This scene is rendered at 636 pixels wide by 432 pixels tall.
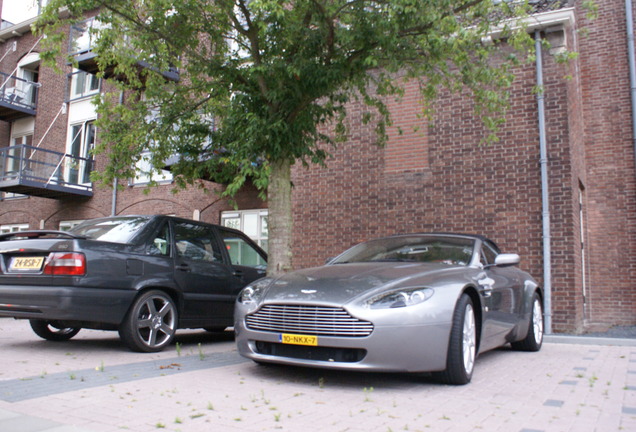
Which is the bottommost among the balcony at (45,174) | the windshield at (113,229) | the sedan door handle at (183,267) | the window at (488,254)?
the sedan door handle at (183,267)

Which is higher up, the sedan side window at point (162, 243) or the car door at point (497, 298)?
the sedan side window at point (162, 243)

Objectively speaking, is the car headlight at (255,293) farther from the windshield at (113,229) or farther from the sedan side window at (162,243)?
the windshield at (113,229)

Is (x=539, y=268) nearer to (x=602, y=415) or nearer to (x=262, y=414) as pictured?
(x=602, y=415)

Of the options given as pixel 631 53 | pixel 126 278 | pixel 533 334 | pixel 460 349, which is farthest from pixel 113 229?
pixel 631 53

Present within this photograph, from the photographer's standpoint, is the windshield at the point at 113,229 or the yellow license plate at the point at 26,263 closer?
the yellow license plate at the point at 26,263

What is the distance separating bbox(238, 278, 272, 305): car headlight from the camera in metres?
4.93

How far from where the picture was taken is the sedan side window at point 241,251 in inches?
298

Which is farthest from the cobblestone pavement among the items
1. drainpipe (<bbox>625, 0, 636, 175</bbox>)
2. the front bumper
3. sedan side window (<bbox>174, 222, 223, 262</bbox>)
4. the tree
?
drainpipe (<bbox>625, 0, 636, 175</bbox>)

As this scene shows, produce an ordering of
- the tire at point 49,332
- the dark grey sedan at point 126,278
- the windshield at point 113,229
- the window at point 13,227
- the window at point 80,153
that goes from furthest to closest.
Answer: the window at point 13,227 < the window at point 80,153 < the tire at point 49,332 < the windshield at point 113,229 < the dark grey sedan at point 126,278

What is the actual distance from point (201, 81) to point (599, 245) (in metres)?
8.10

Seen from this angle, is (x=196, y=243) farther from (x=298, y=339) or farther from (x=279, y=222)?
(x=298, y=339)

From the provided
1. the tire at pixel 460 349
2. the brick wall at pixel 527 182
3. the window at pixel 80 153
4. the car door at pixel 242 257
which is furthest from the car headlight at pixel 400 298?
the window at pixel 80 153

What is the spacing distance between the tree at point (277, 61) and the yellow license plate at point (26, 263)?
2304 millimetres

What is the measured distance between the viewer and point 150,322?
625 cm
